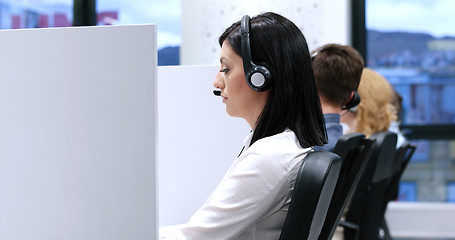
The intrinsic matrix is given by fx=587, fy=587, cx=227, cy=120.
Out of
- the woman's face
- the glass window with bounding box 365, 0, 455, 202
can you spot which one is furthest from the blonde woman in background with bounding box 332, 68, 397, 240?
the glass window with bounding box 365, 0, 455, 202

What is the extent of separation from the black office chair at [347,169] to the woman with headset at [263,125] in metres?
0.23

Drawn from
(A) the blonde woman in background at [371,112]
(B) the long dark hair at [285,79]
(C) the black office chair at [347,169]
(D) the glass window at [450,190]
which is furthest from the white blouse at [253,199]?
(D) the glass window at [450,190]

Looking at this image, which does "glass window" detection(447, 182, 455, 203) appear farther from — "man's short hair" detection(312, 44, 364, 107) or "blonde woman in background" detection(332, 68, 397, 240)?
"man's short hair" detection(312, 44, 364, 107)

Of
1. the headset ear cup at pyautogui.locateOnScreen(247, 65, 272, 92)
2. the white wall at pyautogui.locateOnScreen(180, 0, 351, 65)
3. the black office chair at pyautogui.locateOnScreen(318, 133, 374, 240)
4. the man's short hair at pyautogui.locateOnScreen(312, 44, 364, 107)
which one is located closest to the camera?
the headset ear cup at pyautogui.locateOnScreen(247, 65, 272, 92)

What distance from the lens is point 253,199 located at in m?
0.95

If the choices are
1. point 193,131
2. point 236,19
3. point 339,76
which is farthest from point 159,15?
point 193,131

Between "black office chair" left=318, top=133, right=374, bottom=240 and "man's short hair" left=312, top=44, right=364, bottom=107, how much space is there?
48 centimetres

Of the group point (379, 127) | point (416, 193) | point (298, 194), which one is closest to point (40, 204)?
point (298, 194)

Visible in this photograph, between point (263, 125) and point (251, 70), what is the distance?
12 centimetres

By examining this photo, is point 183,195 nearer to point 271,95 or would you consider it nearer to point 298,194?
point 271,95

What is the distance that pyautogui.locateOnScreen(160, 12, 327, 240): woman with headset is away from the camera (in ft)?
3.14

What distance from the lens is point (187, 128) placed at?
4.84 feet

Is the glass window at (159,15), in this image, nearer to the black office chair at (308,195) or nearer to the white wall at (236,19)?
the white wall at (236,19)

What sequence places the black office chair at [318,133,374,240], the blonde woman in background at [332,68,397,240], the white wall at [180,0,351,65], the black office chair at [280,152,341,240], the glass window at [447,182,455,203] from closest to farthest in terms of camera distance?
1. the black office chair at [280,152,341,240]
2. the black office chair at [318,133,374,240]
3. the blonde woman in background at [332,68,397,240]
4. the white wall at [180,0,351,65]
5. the glass window at [447,182,455,203]
